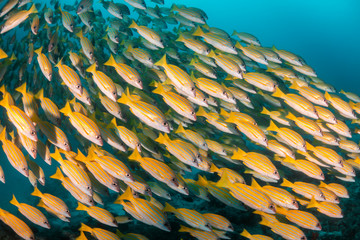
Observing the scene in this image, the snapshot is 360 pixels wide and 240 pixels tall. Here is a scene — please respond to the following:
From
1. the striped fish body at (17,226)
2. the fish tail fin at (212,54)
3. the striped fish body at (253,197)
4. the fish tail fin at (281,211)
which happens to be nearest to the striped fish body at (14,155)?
the striped fish body at (17,226)

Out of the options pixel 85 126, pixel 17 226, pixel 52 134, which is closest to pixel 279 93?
pixel 85 126

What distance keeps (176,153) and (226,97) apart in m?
1.49

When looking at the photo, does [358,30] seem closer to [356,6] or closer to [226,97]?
[356,6]

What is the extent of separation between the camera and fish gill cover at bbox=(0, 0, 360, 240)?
3.82m

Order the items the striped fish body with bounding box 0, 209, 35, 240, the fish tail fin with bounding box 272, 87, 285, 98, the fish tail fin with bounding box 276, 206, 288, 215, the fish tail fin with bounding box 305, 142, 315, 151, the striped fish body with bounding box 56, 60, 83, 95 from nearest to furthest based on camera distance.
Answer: the striped fish body with bounding box 0, 209, 35, 240
the striped fish body with bounding box 56, 60, 83, 95
the fish tail fin with bounding box 276, 206, 288, 215
the fish tail fin with bounding box 305, 142, 315, 151
the fish tail fin with bounding box 272, 87, 285, 98

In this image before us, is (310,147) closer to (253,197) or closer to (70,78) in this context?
(253,197)

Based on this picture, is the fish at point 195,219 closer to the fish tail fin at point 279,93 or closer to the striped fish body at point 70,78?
the striped fish body at point 70,78

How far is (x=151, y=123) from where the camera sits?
3.93 metres

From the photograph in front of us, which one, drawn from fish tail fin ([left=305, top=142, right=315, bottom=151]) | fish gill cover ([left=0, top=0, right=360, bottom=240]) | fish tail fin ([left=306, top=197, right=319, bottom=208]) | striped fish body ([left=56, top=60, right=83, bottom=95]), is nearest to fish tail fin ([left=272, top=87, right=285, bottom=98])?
fish gill cover ([left=0, top=0, right=360, bottom=240])

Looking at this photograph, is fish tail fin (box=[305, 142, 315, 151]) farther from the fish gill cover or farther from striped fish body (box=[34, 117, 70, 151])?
striped fish body (box=[34, 117, 70, 151])

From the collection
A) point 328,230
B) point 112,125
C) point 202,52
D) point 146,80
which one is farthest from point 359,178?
point 112,125

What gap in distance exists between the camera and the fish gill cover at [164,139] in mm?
3822

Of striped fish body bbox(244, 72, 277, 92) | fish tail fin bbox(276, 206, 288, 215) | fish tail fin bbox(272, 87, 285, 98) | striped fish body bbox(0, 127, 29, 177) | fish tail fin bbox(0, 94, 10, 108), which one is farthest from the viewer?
striped fish body bbox(244, 72, 277, 92)

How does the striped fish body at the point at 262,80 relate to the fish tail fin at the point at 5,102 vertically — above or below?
above
